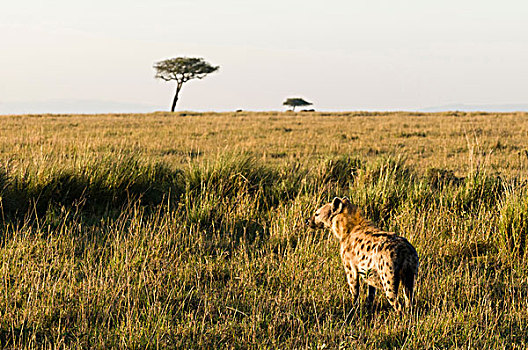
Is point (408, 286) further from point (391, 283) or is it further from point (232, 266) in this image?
point (232, 266)

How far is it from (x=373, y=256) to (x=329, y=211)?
1.03m

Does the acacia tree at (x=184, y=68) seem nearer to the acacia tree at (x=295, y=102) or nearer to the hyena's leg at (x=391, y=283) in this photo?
the acacia tree at (x=295, y=102)

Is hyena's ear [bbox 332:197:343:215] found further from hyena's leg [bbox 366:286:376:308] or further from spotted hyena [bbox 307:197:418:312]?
hyena's leg [bbox 366:286:376:308]

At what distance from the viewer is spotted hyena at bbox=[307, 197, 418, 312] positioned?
357 centimetres

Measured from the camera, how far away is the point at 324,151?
1488cm

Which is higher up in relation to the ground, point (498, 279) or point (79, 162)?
point (79, 162)

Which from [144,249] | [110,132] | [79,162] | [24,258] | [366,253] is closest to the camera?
[366,253]

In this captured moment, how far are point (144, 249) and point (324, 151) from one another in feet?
33.6

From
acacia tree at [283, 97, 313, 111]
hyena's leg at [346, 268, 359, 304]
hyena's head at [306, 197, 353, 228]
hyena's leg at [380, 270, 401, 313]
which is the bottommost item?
hyena's leg at [346, 268, 359, 304]

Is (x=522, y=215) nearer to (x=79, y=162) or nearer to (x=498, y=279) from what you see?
(x=498, y=279)

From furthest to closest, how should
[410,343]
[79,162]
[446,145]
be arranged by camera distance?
1. [446,145]
2. [79,162]
3. [410,343]

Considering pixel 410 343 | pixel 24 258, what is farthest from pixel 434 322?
pixel 24 258

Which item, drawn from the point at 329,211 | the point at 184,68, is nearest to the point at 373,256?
the point at 329,211

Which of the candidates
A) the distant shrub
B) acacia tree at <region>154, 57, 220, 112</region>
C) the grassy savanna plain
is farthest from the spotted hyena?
acacia tree at <region>154, 57, 220, 112</region>
